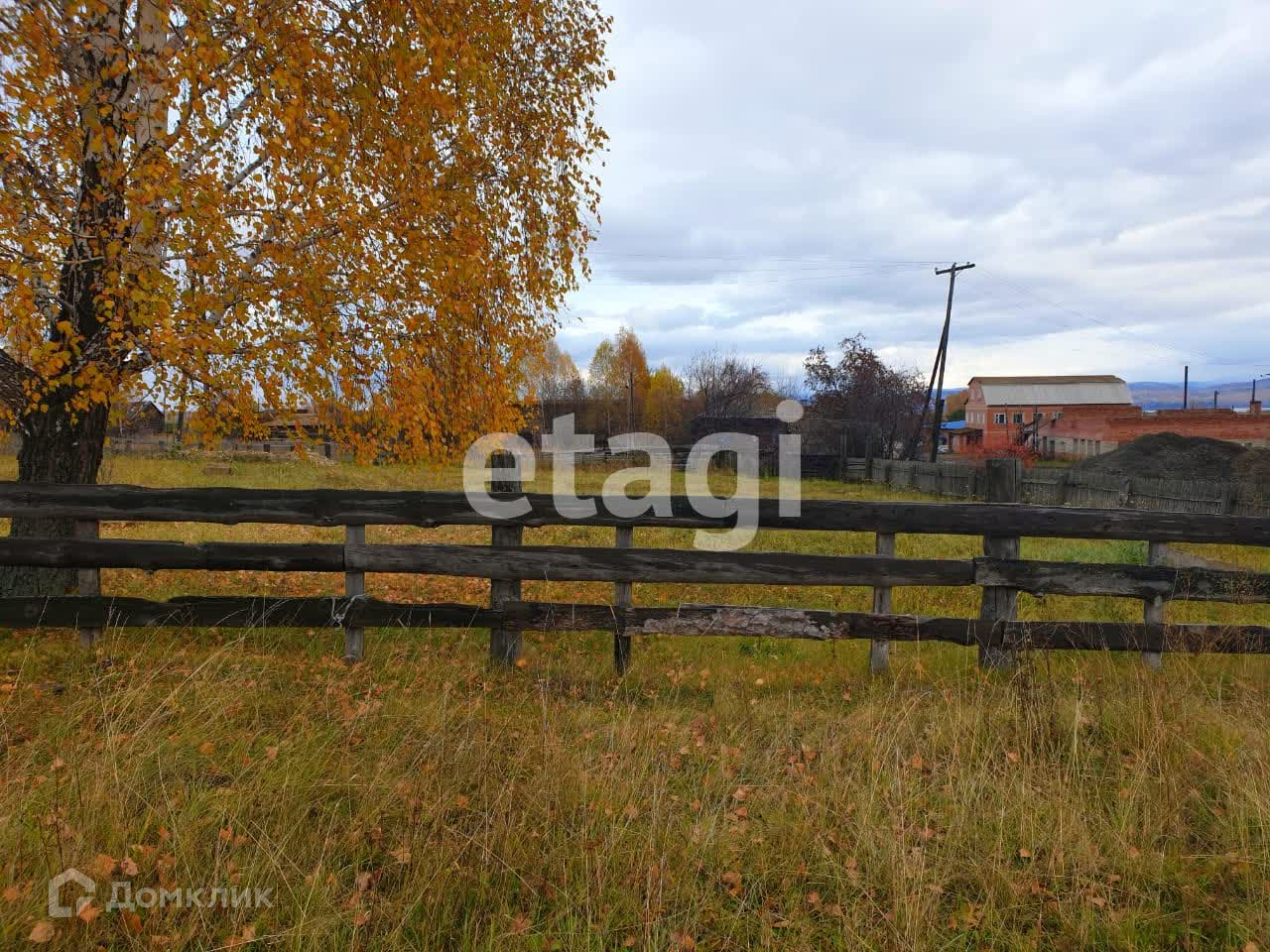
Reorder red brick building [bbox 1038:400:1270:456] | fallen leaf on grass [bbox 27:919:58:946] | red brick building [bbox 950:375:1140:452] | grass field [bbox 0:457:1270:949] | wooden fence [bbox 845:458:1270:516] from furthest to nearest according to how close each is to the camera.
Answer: red brick building [bbox 950:375:1140:452] < red brick building [bbox 1038:400:1270:456] < wooden fence [bbox 845:458:1270:516] < grass field [bbox 0:457:1270:949] < fallen leaf on grass [bbox 27:919:58:946]

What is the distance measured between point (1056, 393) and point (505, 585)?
81148 mm

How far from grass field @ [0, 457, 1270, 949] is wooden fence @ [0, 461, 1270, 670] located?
32 cm

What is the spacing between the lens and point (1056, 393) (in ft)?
232

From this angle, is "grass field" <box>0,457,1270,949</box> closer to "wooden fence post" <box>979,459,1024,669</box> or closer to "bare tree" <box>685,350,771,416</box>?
"wooden fence post" <box>979,459,1024,669</box>

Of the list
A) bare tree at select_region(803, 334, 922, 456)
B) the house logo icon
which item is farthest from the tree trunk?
bare tree at select_region(803, 334, 922, 456)

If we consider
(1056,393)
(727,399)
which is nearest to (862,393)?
(727,399)

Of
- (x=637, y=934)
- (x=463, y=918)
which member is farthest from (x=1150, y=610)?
(x=463, y=918)

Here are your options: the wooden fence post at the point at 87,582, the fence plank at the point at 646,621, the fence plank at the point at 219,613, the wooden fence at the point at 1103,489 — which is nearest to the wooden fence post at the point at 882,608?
the fence plank at the point at 646,621

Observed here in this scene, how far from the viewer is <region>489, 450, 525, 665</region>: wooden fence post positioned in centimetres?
486

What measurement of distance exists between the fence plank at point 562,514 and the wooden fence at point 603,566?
0.03ft

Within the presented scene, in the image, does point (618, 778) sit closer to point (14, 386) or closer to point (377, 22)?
point (14, 386)

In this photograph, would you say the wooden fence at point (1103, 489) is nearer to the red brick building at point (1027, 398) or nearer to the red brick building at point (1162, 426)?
the red brick building at point (1162, 426)

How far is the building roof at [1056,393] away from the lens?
70.2 m

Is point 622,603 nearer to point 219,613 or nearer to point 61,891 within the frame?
point 219,613
